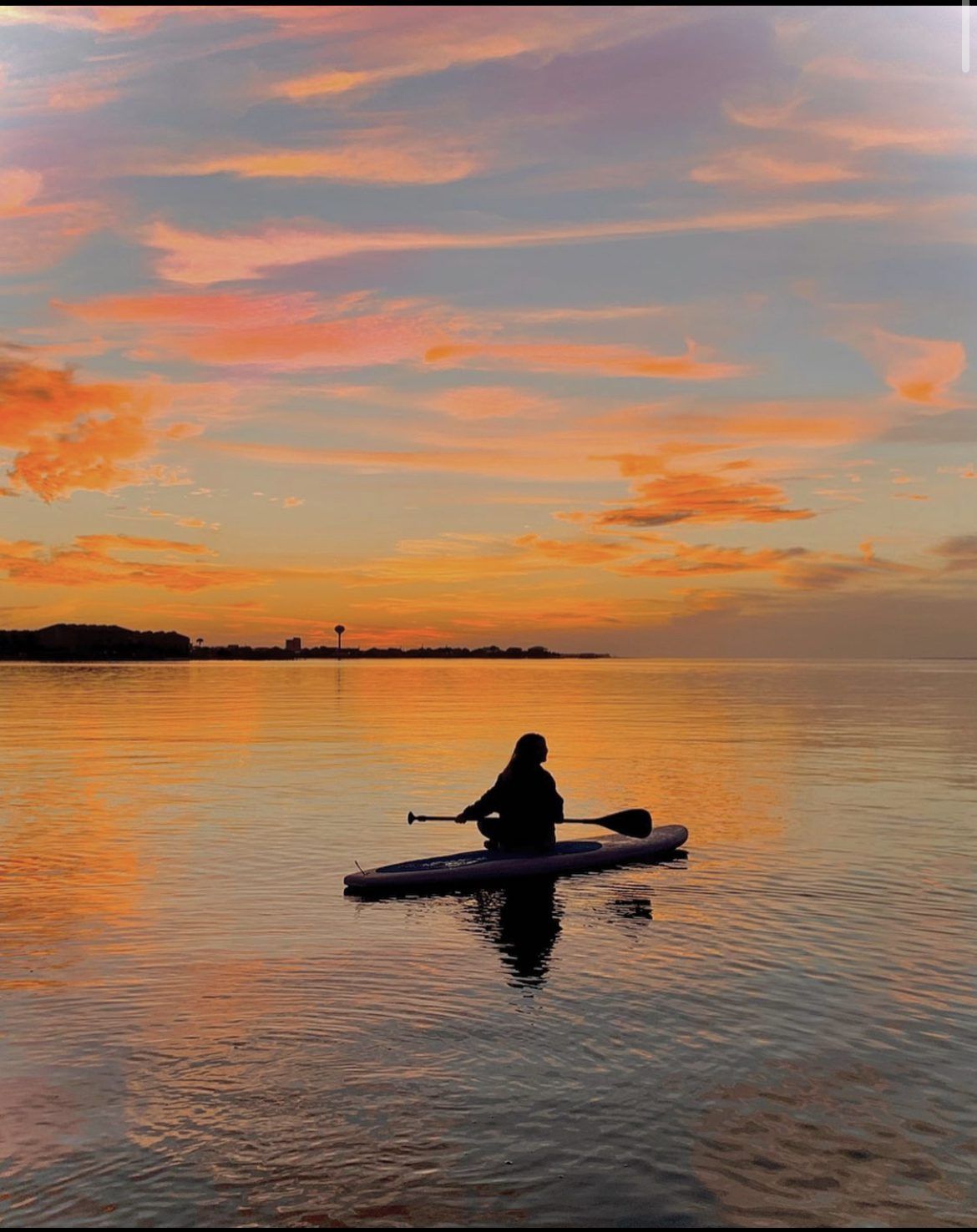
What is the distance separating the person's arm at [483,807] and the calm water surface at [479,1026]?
6.97ft

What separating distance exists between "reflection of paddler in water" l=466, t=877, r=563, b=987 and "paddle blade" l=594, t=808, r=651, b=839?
331 cm

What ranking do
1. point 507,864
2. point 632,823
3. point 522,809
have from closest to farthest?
point 507,864 < point 522,809 < point 632,823

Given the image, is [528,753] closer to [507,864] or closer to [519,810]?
[519,810]

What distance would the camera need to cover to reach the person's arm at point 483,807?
71.2ft

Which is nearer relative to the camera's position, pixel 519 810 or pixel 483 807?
pixel 483 807

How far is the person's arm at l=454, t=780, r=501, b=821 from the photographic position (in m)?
21.7

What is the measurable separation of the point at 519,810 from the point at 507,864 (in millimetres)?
1220

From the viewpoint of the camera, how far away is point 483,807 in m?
21.8

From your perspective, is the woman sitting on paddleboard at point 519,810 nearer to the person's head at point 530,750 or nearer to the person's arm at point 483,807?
the person's arm at point 483,807

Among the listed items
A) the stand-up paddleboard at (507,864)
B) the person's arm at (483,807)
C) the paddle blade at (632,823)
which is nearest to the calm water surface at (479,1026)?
the stand-up paddleboard at (507,864)

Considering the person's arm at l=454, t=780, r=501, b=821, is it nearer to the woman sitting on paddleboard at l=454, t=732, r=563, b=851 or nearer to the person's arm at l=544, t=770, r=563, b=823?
the woman sitting on paddleboard at l=454, t=732, r=563, b=851

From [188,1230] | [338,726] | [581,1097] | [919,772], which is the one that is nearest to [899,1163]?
[581,1097]

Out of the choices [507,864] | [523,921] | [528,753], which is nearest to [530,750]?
[528,753]

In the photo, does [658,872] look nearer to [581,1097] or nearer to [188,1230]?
[581,1097]
